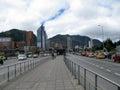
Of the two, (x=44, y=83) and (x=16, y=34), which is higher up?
(x=16, y=34)

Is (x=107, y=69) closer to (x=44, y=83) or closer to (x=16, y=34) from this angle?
(x=44, y=83)

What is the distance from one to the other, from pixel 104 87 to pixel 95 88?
1.37m

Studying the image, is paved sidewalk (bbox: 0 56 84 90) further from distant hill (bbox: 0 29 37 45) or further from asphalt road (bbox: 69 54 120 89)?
distant hill (bbox: 0 29 37 45)

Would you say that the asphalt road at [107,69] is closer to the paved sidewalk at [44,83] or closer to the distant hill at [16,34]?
the paved sidewalk at [44,83]

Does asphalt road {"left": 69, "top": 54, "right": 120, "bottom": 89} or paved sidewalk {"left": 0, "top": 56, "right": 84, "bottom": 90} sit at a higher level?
paved sidewalk {"left": 0, "top": 56, "right": 84, "bottom": 90}

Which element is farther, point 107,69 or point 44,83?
point 107,69

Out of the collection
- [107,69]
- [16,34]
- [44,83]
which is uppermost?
[16,34]

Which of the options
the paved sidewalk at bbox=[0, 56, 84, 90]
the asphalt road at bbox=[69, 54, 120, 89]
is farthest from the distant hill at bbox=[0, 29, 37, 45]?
the paved sidewalk at bbox=[0, 56, 84, 90]

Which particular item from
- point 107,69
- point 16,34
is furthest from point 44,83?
point 16,34

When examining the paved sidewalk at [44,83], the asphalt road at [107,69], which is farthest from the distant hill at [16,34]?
the paved sidewalk at [44,83]

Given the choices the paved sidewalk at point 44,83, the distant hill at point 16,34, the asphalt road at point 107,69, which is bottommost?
the asphalt road at point 107,69

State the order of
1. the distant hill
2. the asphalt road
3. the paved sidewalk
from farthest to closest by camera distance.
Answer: the distant hill, the asphalt road, the paved sidewalk

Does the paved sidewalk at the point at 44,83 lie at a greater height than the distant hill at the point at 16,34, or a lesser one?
lesser

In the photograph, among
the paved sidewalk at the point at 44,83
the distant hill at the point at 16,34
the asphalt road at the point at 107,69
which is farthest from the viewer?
the distant hill at the point at 16,34
